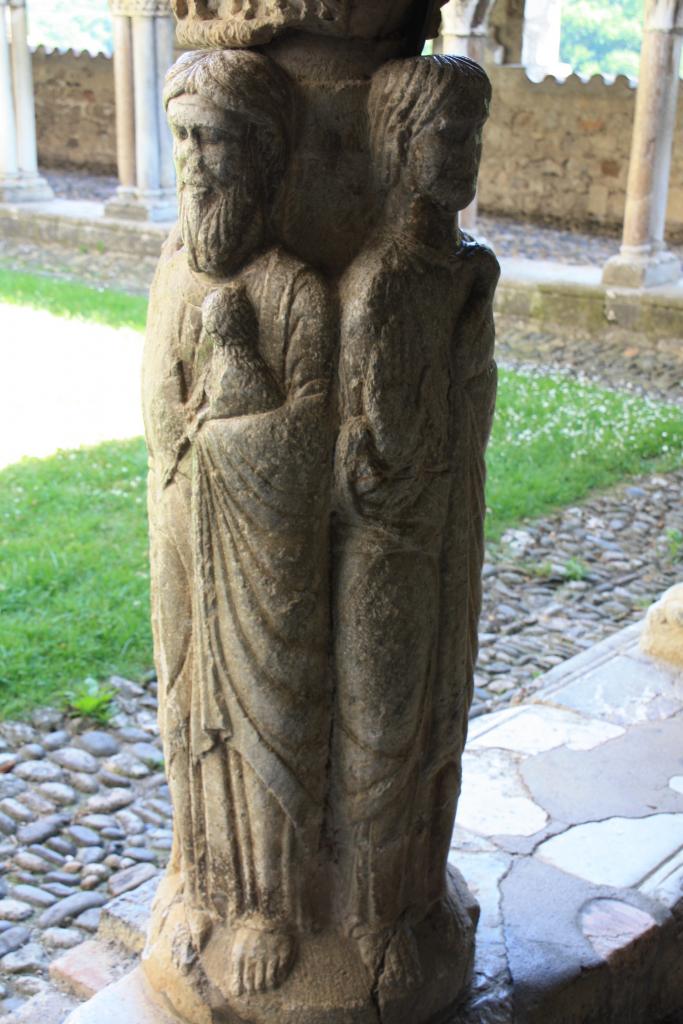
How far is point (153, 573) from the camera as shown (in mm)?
2246

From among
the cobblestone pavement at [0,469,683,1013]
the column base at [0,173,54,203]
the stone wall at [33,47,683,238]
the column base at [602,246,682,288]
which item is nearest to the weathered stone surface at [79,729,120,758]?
the cobblestone pavement at [0,469,683,1013]

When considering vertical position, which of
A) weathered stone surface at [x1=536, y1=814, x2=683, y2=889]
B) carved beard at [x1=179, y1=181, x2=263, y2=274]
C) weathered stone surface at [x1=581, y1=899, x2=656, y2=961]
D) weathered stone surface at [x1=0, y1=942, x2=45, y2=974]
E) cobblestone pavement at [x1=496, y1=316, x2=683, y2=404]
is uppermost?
carved beard at [x1=179, y1=181, x2=263, y2=274]

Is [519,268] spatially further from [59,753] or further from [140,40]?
[59,753]

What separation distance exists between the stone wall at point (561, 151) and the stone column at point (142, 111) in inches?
174

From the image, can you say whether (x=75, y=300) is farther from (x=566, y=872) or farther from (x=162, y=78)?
(x=566, y=872)

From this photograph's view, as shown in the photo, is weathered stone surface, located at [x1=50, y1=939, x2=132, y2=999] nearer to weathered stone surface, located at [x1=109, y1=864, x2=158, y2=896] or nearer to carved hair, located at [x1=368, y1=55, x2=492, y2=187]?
weathered stone surface, located at [x1=109, y1=864, x2=158, y2=896]

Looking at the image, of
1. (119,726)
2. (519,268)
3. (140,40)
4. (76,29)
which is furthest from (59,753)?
(76,29)

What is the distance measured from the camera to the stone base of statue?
7.23ft

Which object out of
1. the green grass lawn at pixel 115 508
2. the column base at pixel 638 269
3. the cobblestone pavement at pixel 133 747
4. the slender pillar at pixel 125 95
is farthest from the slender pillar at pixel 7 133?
the cobblestone pavement at pixel 133 747

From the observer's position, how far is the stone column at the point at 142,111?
12391 millimetres

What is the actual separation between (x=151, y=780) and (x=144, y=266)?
9.00 m

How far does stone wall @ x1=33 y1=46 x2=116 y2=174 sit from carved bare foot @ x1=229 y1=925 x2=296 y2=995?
17.1 m

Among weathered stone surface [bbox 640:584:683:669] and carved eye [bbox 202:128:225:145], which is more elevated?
carved eye [bbox 202:128:225:145]

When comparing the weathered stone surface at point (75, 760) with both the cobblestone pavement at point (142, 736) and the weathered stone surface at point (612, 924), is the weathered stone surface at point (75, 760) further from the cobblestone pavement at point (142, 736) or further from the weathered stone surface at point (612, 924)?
the weathered stone surface at point (612, 924)
